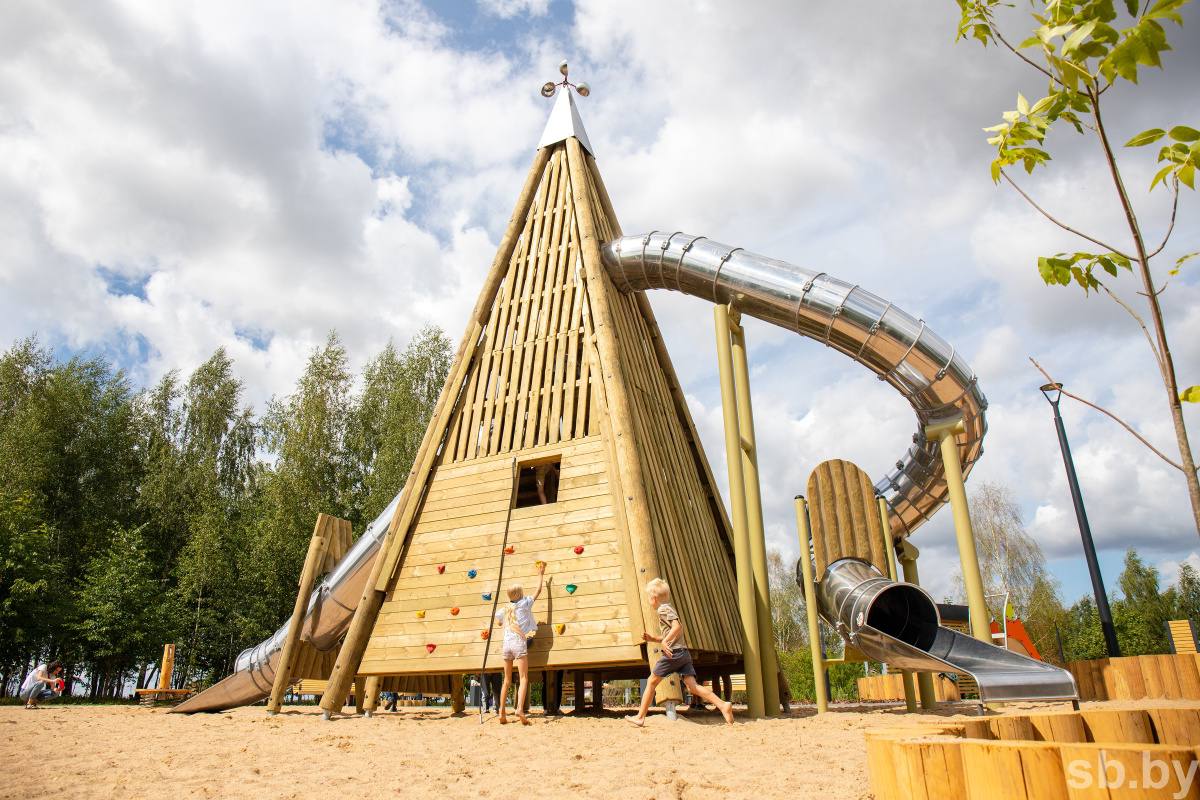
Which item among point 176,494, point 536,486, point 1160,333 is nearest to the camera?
point 1160,333

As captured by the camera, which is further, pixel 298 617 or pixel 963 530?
pixel 298 617

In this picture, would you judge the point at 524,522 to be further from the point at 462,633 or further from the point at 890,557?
the point at 890,557

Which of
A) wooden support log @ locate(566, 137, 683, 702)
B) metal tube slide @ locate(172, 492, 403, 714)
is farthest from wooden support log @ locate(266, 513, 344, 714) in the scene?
wooden support log @ locate(566, 137, 683, 702)

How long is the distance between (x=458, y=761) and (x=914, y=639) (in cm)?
565


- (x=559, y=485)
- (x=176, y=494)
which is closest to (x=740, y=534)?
(x=559, y=485)

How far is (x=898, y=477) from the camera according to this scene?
41.6 ft

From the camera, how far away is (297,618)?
11398 mm

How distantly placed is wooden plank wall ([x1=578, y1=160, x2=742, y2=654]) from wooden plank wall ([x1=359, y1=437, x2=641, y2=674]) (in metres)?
0.72

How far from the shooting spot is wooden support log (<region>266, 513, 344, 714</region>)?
442 inches

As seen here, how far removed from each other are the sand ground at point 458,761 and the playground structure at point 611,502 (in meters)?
1.36

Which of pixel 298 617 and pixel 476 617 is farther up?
pixel 298 617

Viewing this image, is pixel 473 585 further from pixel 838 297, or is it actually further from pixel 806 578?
pixel 838 297

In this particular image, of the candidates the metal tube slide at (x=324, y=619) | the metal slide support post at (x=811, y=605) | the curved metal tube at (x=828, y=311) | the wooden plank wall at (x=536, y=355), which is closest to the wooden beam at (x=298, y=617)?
the metal tube slide at (x=324, y=619)

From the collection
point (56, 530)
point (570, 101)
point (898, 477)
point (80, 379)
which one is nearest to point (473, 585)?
point (898, 477)
